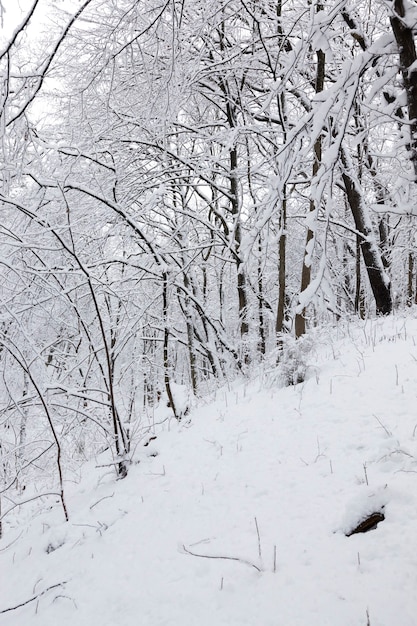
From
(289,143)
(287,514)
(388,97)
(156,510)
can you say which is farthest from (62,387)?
(388,97)

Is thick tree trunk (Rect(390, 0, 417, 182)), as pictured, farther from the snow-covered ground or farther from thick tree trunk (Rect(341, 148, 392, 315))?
thick tree trunk (Rect(341, 148, 392, 315))

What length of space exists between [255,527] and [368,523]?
737 millimetres

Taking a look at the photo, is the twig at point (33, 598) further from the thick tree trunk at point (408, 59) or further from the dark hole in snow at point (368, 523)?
the thick tree trunk at point (408, 59)

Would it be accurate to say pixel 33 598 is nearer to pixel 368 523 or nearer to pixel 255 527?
pixel 255 527

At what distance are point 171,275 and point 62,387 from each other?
3.73 m

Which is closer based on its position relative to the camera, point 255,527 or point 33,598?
point 255,527

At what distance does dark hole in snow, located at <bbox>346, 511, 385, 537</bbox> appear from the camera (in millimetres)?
2375

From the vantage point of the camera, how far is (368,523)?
2.38 meters

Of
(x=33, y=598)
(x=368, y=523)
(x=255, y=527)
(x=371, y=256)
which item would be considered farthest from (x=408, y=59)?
(x=371, y=256)

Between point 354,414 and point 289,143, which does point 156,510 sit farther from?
point 289,143

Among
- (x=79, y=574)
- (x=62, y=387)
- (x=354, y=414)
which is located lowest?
(x=79, y=574)

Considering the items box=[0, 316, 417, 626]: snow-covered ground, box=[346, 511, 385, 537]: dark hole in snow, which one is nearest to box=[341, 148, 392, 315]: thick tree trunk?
box=[0, 316, 417, 626]: snow-covered ground

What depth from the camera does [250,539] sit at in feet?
8.57

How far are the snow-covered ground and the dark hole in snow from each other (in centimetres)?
3
